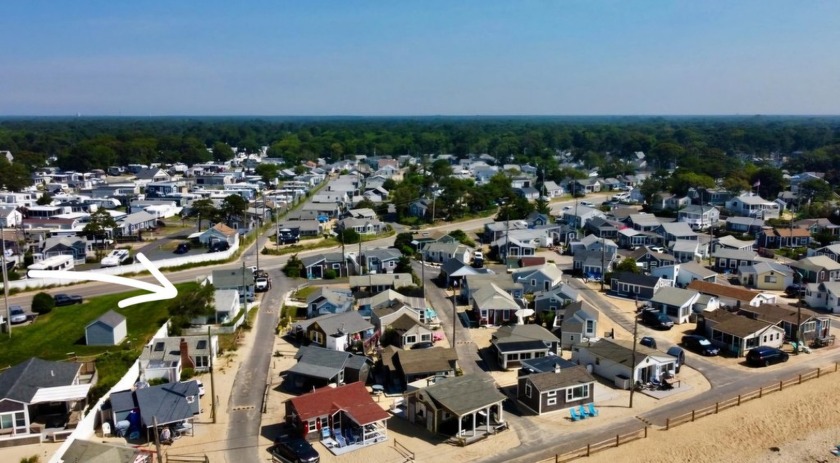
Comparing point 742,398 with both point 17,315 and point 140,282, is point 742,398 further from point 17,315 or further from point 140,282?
point 17,315

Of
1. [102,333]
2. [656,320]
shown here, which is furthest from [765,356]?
[102,333]

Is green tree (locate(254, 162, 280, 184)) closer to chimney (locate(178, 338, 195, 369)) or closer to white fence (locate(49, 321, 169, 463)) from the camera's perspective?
chimney (locate(178, 338, 195, 369))

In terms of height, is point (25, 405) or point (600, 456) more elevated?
point (25, 405)

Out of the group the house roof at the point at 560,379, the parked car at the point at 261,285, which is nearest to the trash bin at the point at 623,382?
the house roof at the point at 560,379

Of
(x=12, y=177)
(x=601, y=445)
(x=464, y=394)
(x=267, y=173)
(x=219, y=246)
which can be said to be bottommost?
(x=601, y=445)

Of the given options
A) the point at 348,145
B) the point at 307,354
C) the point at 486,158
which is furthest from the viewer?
the point at 348,145

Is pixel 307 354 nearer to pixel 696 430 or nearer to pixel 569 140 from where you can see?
pixel 696 430

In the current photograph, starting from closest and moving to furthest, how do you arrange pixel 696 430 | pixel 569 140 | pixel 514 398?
1. pixel 696 430
2. pixel 514 398
3. pixel 569 140

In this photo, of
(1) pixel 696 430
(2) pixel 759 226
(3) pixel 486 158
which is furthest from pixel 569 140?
(1) pixel 696 430
